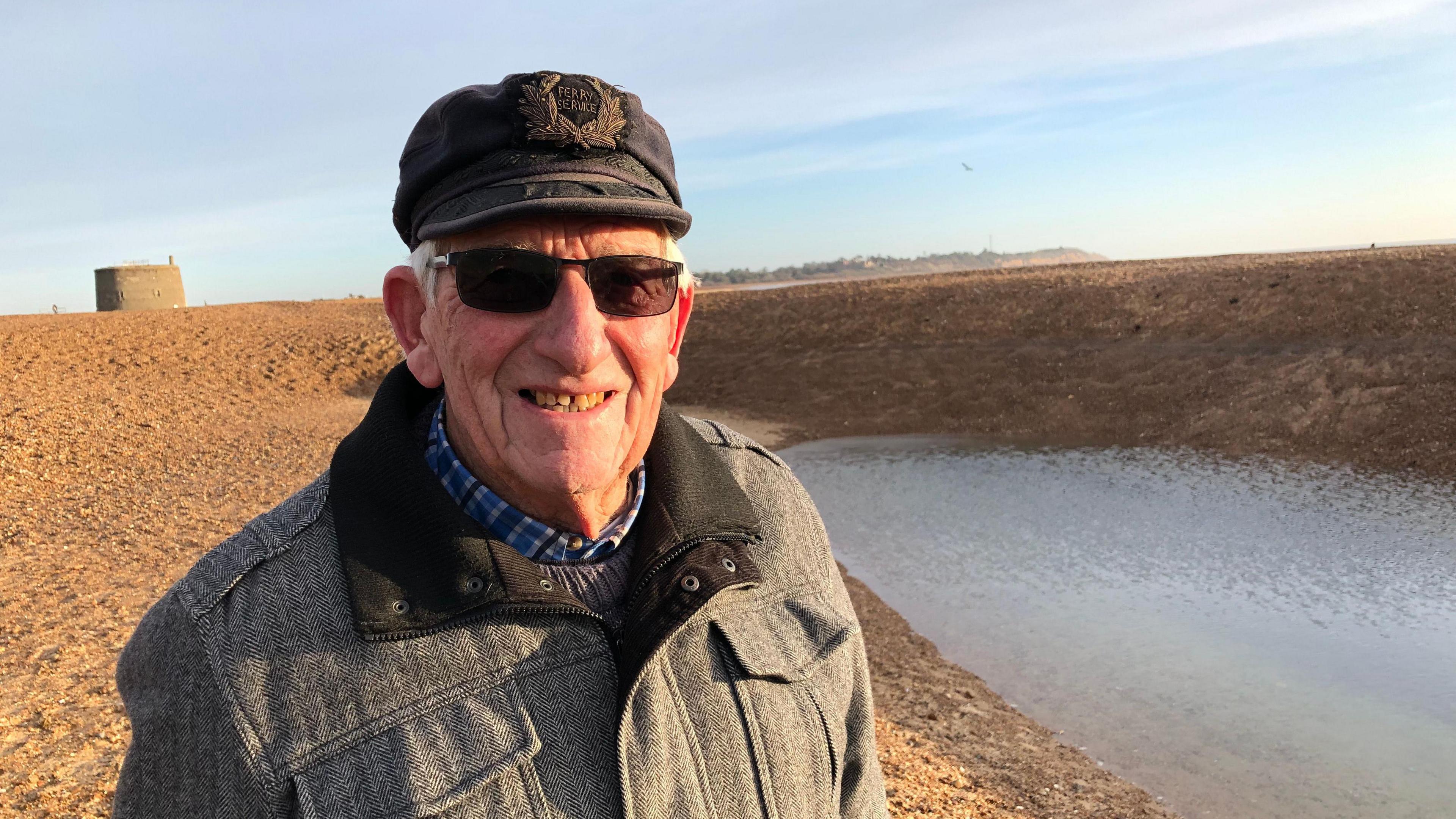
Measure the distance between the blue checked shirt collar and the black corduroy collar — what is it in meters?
0.05

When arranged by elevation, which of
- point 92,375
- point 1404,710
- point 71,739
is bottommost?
point 1404,710

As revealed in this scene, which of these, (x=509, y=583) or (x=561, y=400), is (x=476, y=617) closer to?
(x=509, y=583)

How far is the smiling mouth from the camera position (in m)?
1.78

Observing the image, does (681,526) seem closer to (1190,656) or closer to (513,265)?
(513,265)

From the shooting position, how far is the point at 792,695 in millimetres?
1956

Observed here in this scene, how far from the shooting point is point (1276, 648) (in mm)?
8102

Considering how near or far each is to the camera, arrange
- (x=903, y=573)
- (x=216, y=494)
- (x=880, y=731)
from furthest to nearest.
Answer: (x=216, y=494) → (x=903, y=573) → (x=880, y=731)

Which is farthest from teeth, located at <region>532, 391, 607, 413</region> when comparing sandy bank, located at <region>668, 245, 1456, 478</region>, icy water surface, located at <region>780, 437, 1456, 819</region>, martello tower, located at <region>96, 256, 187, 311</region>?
martello tower, located at <region>96, 256, 187, 311</region>

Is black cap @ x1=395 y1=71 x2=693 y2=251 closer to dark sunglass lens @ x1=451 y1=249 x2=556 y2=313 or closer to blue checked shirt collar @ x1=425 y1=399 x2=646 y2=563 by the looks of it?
dark sunglass lens @ x1=451 y1=249 x2=556 y2=313

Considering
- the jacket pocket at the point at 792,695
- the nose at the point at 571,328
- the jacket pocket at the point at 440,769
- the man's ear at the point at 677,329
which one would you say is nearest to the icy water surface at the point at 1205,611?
the jacket pocket at the point at 792,695

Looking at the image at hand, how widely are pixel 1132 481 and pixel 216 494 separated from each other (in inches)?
503

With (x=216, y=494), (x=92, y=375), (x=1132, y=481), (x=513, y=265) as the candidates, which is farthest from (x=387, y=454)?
(x=92, y=375)

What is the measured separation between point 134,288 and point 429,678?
48.0m

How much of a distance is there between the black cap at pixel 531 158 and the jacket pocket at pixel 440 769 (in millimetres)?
870
